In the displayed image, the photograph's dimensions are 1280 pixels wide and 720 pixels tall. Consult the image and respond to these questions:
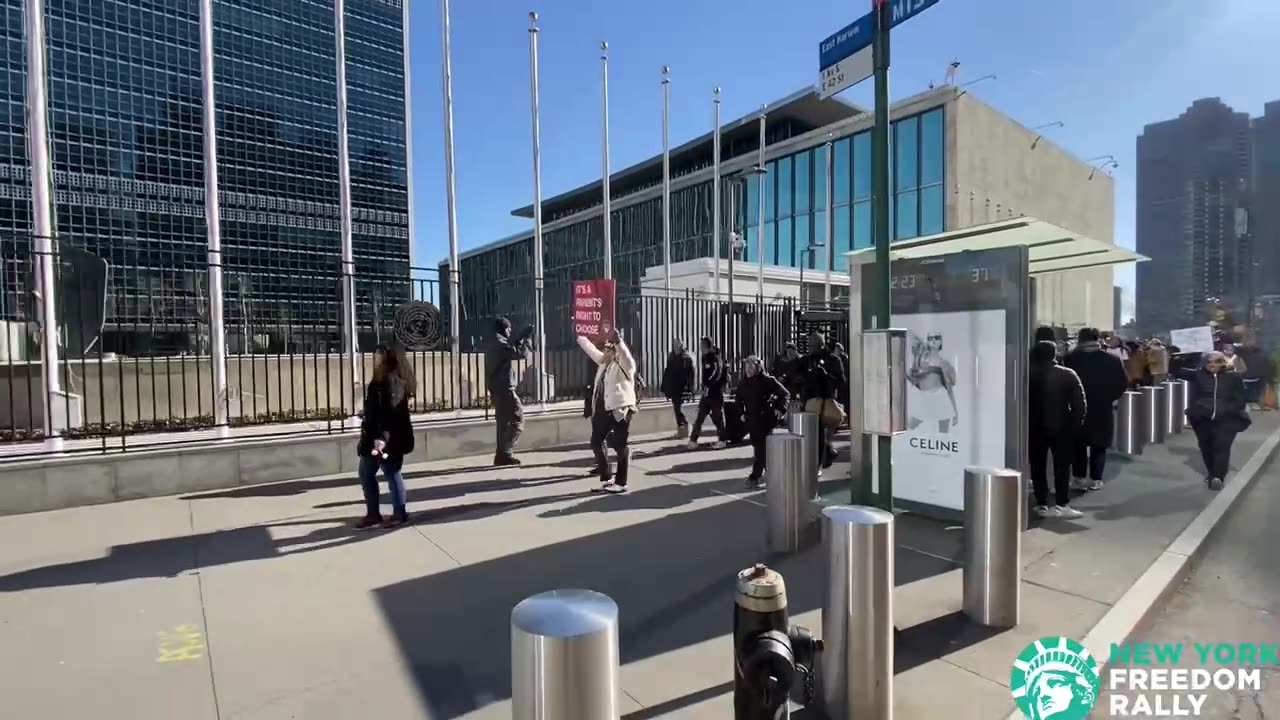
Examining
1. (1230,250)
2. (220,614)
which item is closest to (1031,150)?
(1230,250)

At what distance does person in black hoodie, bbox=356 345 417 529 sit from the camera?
567cm

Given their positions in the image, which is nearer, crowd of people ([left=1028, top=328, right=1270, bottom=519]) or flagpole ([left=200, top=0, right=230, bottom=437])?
crowd of people ([left=1028, top=328, right=1270, bottom=519])

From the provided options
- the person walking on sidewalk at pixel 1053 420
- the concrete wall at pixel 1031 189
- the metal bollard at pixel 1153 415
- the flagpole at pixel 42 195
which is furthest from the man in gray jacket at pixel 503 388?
the concrete wall at pixel 1031 189

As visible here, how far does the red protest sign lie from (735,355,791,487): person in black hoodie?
13.6 ft

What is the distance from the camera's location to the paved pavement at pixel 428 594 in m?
3.15

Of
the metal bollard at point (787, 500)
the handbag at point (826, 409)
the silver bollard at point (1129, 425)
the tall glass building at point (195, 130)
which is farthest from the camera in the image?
the tall glass building at point (195, 130)

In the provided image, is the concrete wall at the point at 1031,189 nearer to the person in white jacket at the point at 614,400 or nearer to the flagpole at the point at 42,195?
the person in white jacket at the point at 614,400

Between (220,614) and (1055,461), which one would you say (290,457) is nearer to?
(220,614)

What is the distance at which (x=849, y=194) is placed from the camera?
33500 mm

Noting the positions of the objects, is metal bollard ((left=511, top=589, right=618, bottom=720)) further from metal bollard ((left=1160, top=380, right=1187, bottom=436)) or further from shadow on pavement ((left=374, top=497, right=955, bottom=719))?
metal bollard ((left=1160, top=380, right=1187, bottom=436))

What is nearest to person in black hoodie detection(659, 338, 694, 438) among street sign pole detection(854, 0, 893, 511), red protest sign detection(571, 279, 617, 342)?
red protest sign detection(571, 279, 617, 342)

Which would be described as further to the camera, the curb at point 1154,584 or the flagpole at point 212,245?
the flagpole at point 212,245

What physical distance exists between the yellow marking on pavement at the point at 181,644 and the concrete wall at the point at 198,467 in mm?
3362

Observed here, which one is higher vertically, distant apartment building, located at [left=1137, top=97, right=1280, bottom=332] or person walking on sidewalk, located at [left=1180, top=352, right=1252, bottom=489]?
distant apartment building, located at [left=1137, top=97, right=1280, bottom=332]
